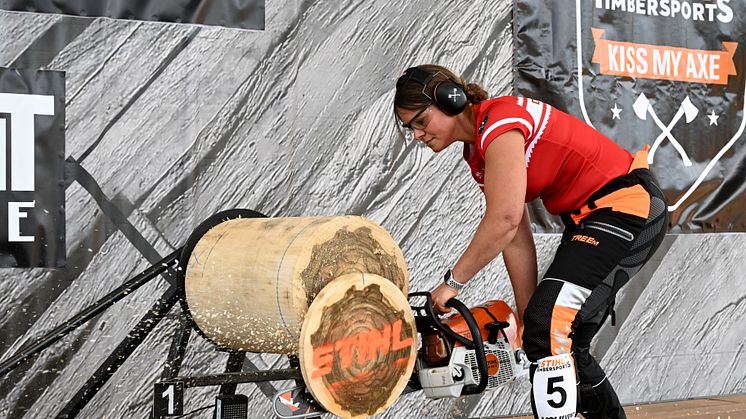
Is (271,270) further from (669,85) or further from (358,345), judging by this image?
(669,85)

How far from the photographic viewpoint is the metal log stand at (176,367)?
8.19 feet

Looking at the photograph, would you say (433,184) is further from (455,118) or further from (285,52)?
(455,118)

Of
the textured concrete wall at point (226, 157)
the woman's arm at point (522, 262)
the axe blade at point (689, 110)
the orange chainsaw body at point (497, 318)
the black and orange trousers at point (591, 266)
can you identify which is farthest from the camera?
the axe blade at point (689, 110)

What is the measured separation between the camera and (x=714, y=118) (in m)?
4.73

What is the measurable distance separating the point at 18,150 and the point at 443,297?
174 centimetres

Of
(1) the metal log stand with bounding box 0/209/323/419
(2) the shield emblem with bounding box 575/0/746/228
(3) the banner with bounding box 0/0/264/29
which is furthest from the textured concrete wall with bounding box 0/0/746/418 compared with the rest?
(1) the metal log stand with bounding box 0/209/323/419

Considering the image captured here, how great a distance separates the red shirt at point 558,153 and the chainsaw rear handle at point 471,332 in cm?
45

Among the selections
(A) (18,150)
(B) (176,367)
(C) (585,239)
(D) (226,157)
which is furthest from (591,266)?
(A) (18,150)

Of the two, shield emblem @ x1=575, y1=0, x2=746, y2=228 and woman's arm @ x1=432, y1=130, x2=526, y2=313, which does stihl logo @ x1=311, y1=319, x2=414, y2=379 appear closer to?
woman's arm @ x1=432, y1=130, x2=526, y2=313

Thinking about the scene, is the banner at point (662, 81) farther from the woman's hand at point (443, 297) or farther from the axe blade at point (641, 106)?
the woman's hand at point (443, 297)

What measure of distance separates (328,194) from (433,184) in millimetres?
498

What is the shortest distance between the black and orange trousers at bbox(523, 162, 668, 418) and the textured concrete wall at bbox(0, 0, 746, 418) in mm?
1266

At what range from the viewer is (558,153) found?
2.83 meters

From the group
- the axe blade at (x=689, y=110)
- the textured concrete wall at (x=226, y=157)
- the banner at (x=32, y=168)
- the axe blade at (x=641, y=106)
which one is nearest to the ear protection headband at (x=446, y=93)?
the textured concrete wall at (x=226, y=157)
